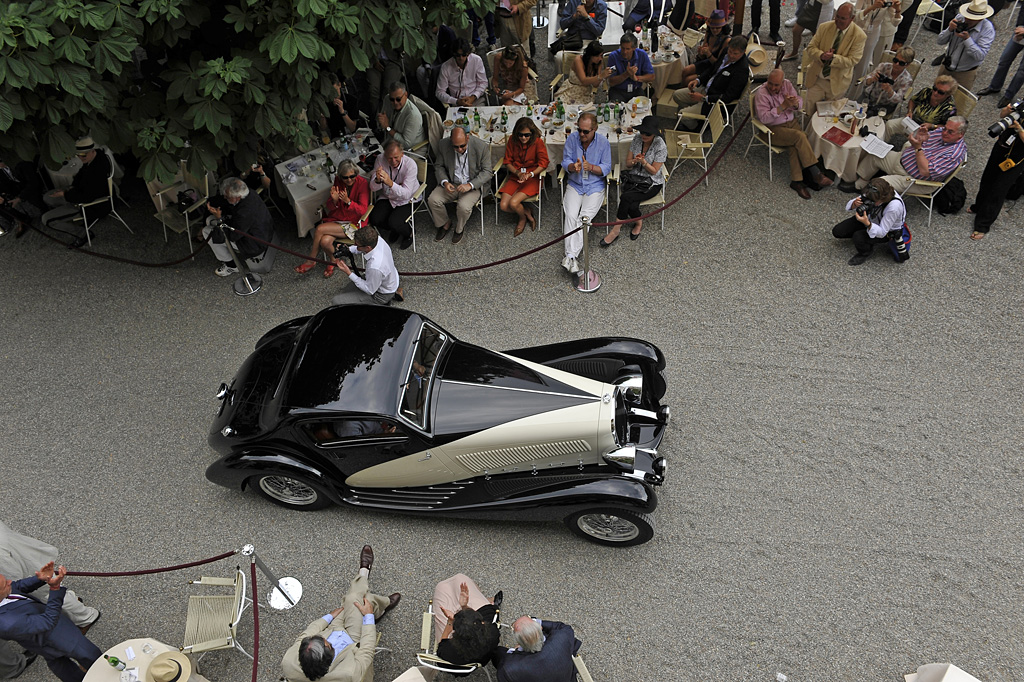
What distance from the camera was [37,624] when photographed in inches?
185

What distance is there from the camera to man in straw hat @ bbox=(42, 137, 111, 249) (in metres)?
8.36

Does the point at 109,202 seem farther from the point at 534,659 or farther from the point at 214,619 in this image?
the point at 534,659

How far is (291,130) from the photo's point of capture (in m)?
7.05

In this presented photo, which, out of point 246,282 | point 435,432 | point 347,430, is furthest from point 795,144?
point 246,282

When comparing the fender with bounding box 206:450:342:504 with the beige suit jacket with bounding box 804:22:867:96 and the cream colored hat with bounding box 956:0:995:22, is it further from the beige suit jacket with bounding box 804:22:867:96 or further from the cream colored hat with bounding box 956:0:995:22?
the cream colored hat with bounding box 956:0:995:22

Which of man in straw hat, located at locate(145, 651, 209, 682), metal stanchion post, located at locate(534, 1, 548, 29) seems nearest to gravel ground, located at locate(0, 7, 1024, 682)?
man in straw hat, located at locate(145, 651, 209, 682)

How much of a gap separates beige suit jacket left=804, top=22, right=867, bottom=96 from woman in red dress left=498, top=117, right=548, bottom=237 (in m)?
3.73

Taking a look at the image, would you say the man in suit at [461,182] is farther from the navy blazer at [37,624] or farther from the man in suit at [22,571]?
the navy blazer at [37,624]

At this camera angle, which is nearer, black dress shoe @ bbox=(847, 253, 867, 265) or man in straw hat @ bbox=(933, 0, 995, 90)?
black dress shoe @ bbox=(847, 253, 867, 265)

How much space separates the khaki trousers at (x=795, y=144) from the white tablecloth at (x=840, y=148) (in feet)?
0.39

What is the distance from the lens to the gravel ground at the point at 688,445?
5.43 meters

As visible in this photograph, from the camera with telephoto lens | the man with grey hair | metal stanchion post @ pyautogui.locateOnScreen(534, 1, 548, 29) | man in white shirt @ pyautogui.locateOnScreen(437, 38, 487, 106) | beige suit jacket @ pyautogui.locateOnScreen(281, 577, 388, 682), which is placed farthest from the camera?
metal stanchion post @ pyautogui.locateOnScreen(534, 1, 548, 29)

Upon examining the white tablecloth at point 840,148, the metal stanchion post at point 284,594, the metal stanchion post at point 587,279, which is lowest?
the metal stanchion post at point 284,594

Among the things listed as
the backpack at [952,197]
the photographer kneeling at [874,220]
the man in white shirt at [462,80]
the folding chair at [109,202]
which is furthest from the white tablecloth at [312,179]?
the backpack at [952,197]
